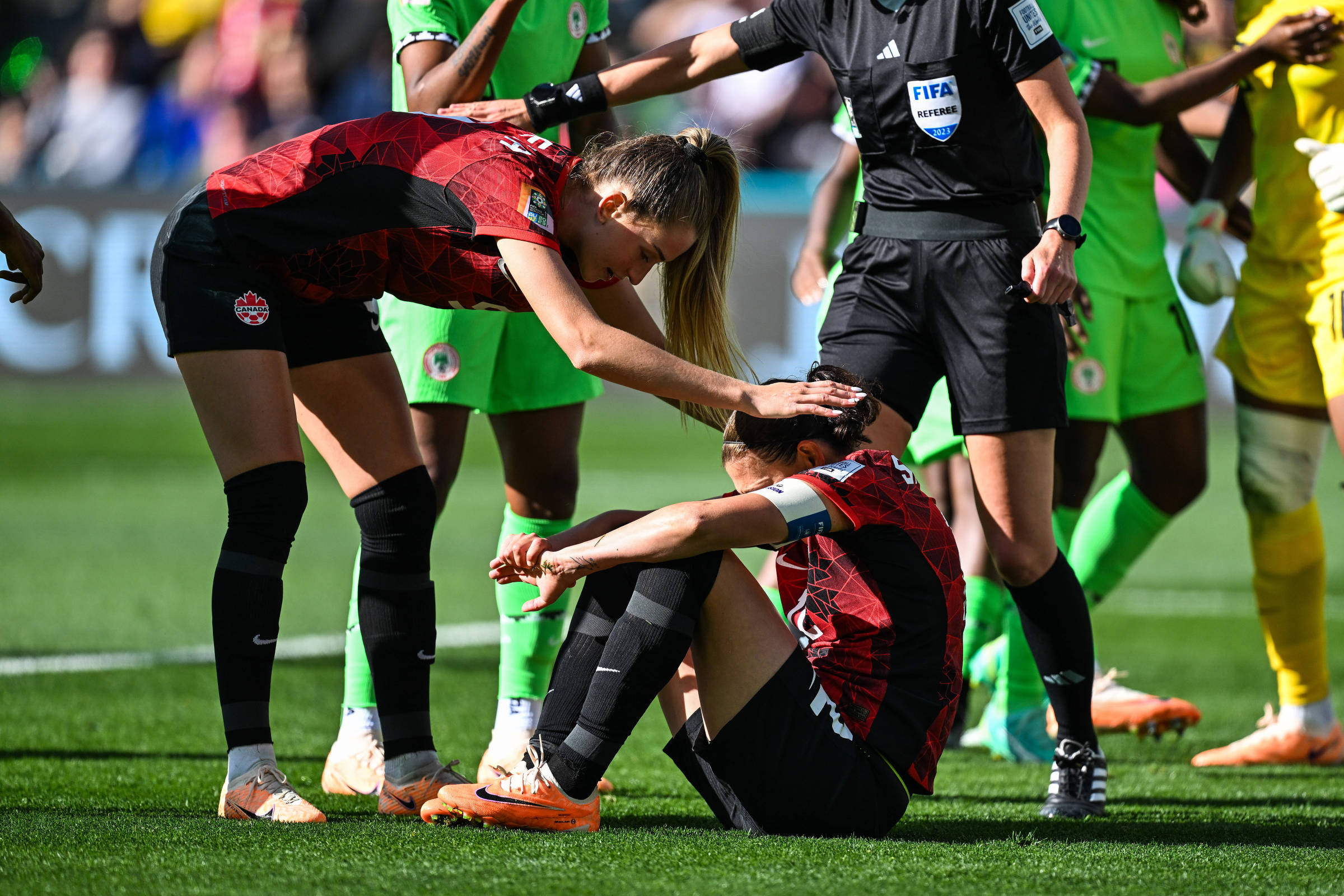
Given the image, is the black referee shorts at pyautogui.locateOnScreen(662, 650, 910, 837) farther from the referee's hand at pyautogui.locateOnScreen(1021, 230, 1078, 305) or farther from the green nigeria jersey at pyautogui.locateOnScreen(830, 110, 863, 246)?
the green nigeria jersey at pyautogui.locateOnScreen(830, 110, 863, 246)

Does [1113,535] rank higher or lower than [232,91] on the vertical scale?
lower

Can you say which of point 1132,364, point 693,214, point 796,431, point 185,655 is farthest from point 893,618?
point 185,655

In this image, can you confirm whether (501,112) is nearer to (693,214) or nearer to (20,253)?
(693,214)

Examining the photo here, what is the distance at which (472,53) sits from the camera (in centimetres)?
379

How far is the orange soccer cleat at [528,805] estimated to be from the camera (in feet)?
9.70

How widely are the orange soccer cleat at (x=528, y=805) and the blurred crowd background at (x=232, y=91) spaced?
12048 millimetres

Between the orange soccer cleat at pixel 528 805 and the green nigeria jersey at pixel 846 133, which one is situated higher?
the green nigeria jersey at pixel 846 133

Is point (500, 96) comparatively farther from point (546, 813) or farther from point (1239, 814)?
point (1239, 814)

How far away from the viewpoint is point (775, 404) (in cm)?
288

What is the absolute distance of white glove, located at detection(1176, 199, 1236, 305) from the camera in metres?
4.68

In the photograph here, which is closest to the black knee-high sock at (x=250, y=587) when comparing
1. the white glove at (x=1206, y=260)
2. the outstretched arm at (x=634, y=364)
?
the outstretched arm at (x=634, y=364)

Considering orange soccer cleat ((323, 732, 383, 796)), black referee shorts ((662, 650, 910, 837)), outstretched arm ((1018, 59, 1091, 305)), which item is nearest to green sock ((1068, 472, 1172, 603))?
outstretched arm ((1018, 59, 1091, 305))

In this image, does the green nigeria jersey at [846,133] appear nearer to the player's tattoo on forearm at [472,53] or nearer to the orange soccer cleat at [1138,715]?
the player's tattoo on forearm at [472,53]

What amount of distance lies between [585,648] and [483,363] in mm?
1296
